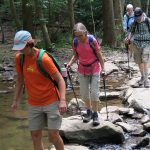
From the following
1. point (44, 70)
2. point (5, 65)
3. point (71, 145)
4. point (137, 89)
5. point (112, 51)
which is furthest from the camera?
point (112, 51)

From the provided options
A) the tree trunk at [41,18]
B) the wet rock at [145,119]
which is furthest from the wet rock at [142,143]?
the tree trunk at [41,18]

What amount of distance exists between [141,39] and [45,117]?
5.79 m

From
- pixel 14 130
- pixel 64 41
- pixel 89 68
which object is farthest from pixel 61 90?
pixel 64 41

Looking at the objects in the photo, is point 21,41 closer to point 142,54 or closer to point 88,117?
point 88,117

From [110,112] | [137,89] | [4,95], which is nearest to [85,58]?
[110,112]

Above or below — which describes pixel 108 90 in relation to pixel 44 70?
below

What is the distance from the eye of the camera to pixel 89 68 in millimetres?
7793

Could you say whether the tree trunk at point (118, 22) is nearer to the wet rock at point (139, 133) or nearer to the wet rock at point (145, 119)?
the wet rock at point (145, 119)

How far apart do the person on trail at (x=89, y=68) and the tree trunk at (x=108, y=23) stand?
14503 millimetres

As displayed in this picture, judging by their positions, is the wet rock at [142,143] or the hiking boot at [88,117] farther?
the hiking boot at [88,117]

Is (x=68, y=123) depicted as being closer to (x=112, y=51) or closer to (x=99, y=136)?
(x=99, y=136)

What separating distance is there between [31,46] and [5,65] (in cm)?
1130

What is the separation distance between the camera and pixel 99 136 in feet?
25.2

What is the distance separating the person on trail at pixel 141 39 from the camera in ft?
35.9
